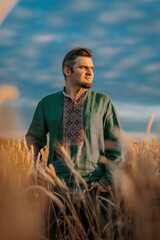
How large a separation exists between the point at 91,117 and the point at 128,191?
3.83ft

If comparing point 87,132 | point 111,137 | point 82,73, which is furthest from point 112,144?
point 82,73

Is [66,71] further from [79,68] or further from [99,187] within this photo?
[99,187]

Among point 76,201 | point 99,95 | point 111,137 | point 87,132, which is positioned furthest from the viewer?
point 99,95

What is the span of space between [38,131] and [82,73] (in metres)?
0.74

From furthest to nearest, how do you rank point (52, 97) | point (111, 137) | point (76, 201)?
point (52, 97)
point (111, 137)
point (76, 201)

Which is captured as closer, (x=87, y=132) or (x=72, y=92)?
(x=87, y=132)

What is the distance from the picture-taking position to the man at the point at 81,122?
2.75 meters

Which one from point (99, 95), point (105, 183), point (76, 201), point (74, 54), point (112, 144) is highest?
point (74, 54)

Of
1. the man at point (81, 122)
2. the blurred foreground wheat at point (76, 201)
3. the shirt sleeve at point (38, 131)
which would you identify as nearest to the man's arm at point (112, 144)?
the man at point (81, 122)

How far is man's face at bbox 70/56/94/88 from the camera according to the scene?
2.89 meters

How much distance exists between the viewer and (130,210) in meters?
1.96

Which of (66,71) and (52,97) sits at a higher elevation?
(66,71)

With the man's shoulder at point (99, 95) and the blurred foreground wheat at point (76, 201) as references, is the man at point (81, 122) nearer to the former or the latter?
the man's shoulder at point (99, 95)

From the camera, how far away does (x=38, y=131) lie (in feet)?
10.2
